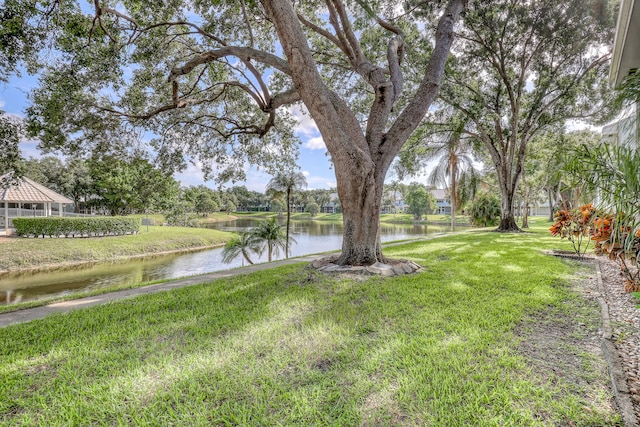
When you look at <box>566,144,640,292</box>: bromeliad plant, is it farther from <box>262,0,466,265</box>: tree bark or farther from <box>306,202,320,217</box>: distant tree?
<box>306,202,320,217</box>: distant tree

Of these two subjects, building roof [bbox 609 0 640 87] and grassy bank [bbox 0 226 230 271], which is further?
grassy bank [bbox 0 226 230 271]

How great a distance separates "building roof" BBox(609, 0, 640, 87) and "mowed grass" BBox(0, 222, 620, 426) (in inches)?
138

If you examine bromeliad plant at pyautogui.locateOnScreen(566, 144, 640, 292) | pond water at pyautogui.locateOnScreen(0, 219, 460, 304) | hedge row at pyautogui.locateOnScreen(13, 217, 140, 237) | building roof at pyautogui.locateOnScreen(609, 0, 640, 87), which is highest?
building roof at pyautogui.locateOnScreen(609, 0, 640, 87)

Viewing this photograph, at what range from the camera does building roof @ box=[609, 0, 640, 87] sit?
11.2 ft

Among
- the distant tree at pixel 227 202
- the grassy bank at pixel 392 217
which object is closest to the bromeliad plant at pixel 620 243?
the grassy bank at pixel 392 217

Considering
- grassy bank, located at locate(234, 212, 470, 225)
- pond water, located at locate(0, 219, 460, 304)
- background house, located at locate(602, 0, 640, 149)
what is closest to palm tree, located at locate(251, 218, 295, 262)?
pond water, located at locate(0, 219, 460, 304)

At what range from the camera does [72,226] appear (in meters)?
17.0

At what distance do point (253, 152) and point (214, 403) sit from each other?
851 centimetres

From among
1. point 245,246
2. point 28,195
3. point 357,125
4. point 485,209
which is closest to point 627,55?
point 357,125

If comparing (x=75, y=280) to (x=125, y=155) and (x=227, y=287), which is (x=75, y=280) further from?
(x=227, y=287)

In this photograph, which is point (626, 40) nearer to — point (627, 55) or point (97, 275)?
point (627, 55)

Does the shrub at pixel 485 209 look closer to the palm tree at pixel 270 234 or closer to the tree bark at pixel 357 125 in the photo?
the palm tree at pixel 270 234

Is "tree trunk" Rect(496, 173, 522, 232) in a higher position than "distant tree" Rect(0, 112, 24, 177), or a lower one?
lower

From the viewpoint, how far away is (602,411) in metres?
1.64
